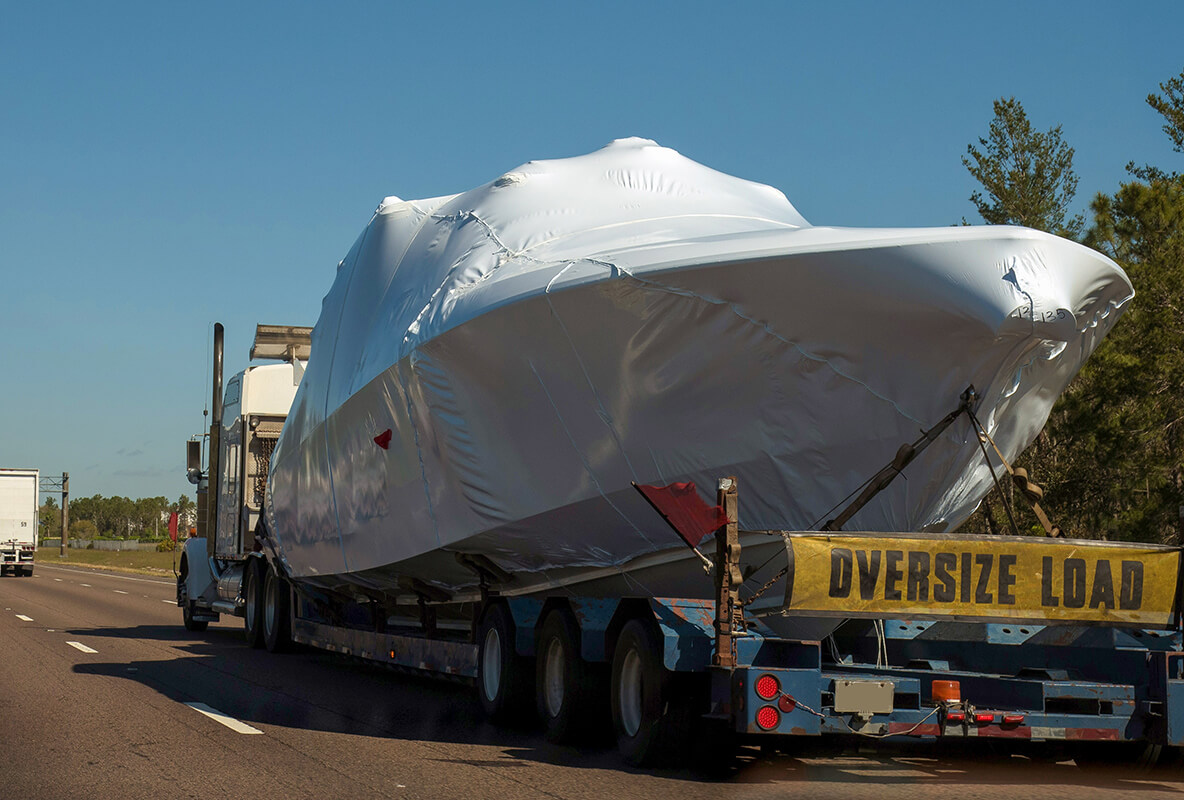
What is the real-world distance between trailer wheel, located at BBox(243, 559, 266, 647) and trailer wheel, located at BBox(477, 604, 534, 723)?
841 centimetres

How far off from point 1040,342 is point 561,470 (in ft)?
9.89

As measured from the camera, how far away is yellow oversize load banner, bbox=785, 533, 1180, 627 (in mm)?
7703

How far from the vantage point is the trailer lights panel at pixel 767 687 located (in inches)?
301

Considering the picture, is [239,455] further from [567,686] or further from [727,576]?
[727,576]

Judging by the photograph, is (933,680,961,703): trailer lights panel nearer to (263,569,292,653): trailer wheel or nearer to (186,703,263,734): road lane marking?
(186,703,263,734): road lane marking

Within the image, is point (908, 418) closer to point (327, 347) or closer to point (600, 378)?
point (600, 378)

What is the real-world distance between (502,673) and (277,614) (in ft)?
26.1

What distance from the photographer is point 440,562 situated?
35.1 feet

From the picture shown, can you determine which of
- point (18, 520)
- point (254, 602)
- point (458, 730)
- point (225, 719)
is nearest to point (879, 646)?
point (458, 730)

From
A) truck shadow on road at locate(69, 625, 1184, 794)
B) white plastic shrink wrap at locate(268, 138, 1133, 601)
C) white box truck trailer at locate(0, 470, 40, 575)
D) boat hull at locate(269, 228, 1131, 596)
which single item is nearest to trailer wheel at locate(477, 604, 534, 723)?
truck shadow on road at locate(69, 625, 1184, 794)

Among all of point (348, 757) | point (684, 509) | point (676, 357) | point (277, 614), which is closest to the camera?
point (684, 509)

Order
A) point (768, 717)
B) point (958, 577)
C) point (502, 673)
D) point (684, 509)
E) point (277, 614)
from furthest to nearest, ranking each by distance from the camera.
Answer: point (277, 614), point (502, 673), point (684, 509), point (958, 577), point (768, 717)

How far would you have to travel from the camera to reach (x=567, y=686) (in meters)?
9.34

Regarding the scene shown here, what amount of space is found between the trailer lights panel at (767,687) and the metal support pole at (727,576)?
199mm
